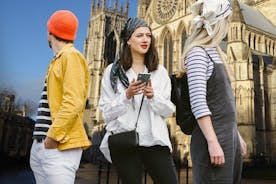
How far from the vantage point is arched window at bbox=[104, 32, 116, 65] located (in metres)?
43.8

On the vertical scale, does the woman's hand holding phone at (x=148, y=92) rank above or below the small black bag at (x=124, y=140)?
above

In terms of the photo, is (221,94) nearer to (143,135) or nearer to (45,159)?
(143,135)

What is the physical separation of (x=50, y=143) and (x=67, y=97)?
0.36 metres

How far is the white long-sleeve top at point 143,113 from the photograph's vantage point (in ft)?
8.20

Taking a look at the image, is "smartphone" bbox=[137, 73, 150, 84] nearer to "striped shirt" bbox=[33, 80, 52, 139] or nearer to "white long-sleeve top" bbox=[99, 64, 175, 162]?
"white long-sleeve top" bbox=[99, 64, 175, 162]

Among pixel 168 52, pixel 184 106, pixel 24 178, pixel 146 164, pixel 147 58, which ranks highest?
pixel 168 52

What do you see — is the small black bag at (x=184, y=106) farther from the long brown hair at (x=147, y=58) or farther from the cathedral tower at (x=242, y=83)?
the cathedral tower at (x=242, y=83)

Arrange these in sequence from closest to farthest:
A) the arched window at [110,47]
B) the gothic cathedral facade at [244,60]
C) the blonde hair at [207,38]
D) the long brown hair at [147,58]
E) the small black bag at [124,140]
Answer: the blonde hair at [207,38] < the small black bag at [124,140] < the long brown hair at [147,58] < the gothic cathedral facade at [244,60] < the arched window at [110,47]

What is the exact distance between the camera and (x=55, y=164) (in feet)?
7.37

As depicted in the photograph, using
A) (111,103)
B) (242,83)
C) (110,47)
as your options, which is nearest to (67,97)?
(111,103)

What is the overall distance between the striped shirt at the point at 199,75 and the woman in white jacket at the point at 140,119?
39 cm

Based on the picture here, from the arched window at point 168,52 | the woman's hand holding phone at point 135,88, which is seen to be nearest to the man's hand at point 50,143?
the woman's hand holding phone at point 135,88

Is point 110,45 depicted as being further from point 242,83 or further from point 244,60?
point 242,83

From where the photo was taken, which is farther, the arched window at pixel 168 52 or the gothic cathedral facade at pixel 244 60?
the arched window at pixel 168 52
